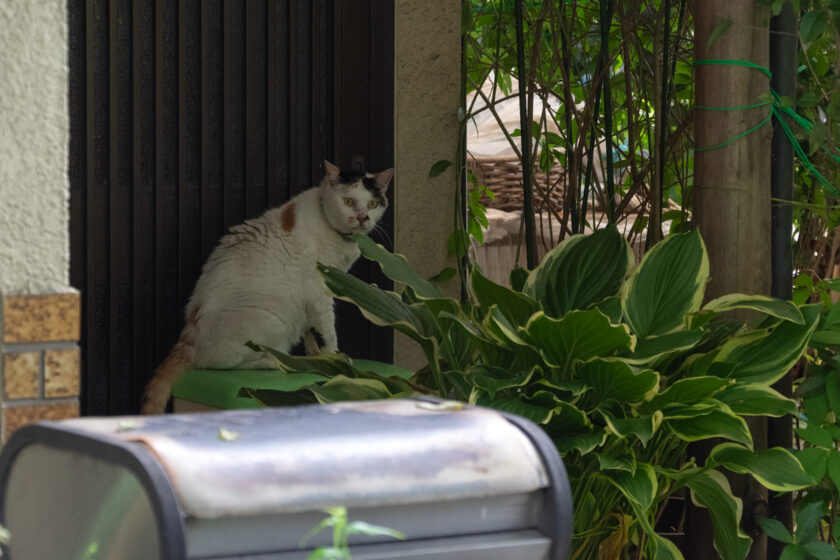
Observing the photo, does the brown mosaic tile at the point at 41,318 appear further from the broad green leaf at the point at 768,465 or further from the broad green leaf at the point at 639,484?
the broad green leaf at the point at 768,465

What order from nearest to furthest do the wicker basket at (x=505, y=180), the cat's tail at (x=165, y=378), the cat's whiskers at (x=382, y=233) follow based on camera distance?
the cat's tail at (x=165, y=378), the cat's whiskers at (x=382, y=233), the wicker basket at (x=505, y=180)

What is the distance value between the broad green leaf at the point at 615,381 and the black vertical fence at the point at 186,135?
5.23 ft

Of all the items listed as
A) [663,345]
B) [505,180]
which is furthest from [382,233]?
[505,180]

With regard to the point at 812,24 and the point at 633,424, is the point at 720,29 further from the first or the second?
the point at 633,424

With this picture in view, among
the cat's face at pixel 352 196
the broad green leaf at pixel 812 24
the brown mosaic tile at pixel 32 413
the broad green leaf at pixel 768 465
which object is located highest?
the broad green leaf at pixel 812 24

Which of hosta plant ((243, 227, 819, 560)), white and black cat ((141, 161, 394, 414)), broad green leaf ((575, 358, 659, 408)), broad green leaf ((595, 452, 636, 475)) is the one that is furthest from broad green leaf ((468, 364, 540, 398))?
white and black cat ((141, 161, 394, 414))

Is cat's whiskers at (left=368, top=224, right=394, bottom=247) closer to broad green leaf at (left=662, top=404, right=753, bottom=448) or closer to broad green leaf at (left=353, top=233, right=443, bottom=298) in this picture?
broad green leaf at (left=353, top=233, right=443, bottom=298)

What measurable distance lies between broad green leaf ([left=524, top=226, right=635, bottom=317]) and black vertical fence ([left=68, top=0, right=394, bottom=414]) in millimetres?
1339

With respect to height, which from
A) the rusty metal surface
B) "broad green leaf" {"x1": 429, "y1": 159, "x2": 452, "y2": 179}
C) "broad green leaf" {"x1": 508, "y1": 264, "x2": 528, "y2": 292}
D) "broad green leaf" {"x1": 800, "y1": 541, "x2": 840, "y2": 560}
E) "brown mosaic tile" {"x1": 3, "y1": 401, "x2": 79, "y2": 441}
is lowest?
"broad green leaf" {"x1": 800, "y1": 541, "x2": 840, "y2": 560}

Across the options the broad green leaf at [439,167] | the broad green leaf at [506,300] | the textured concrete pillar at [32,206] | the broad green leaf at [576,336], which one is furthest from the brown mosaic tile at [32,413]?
the broad green leaf at [439,167]

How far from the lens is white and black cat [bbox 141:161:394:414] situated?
3.42 metres

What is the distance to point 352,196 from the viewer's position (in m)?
3.54

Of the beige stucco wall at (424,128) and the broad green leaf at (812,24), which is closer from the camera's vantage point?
the broad green leaf at (812,24)

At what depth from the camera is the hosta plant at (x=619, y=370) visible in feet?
7.59
